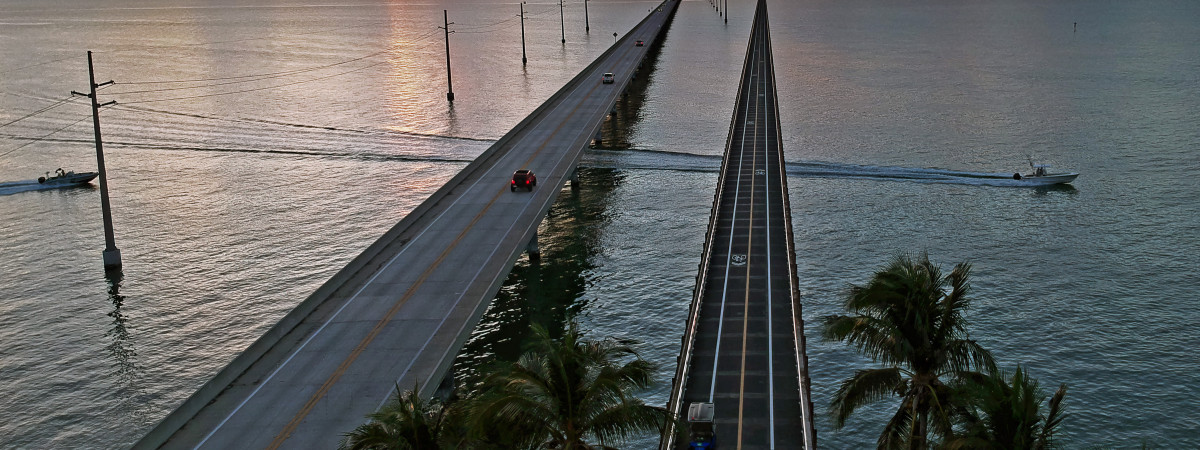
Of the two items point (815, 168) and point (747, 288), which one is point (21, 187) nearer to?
point (747, 288)

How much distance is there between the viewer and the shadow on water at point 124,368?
1853 inches

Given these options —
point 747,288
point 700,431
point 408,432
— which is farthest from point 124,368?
point 408,432

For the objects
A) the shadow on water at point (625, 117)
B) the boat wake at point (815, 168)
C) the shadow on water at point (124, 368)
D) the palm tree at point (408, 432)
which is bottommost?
the shadow on water at point (124, 368)

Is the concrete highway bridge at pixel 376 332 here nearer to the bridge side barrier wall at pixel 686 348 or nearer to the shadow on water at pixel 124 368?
the bridge side barrier wall at pixel 686 348

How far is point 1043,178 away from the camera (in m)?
82.2

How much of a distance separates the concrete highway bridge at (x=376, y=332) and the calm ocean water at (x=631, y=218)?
429 cm

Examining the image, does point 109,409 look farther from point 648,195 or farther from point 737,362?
point 648,195

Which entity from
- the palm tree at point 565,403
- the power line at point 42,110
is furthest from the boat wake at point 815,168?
the power line at point 42,110

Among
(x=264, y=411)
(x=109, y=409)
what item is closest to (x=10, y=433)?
(x=109, y=409)

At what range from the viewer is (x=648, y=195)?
278 ft

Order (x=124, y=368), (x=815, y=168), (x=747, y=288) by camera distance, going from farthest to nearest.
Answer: (x=815, y=168) < (x=747, y=288) < (x=124, y=368)

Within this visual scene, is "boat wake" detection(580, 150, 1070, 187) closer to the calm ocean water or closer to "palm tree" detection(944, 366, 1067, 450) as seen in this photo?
the calm ocean water

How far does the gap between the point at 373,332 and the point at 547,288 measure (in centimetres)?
2022

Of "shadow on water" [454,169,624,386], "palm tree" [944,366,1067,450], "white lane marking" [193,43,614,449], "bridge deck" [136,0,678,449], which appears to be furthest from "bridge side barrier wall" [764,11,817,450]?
"white lane marking" [193,43,614,449]
